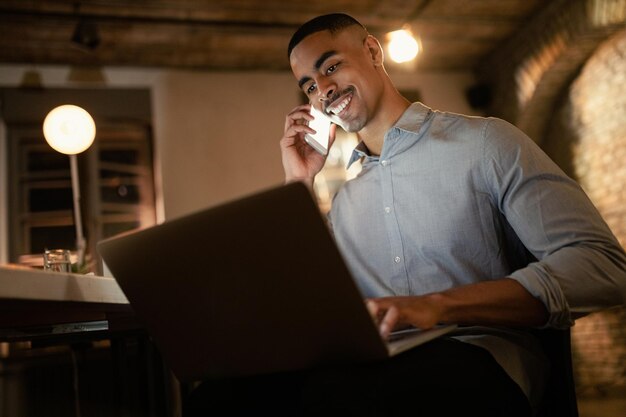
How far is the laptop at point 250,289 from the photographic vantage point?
781 mm

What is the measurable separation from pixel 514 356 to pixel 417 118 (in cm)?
64

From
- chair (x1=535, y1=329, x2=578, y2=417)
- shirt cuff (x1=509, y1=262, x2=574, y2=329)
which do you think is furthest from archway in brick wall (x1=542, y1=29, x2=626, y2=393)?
shirt cuff (x1=509, y1=262, x2=574, y2=329)

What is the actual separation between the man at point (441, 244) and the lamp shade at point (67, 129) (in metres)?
1.66

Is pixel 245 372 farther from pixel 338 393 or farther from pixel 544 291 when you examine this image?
pixel 544 291

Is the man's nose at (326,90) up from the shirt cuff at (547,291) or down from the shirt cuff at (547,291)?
up

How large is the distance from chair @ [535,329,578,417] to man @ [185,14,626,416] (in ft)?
0.08

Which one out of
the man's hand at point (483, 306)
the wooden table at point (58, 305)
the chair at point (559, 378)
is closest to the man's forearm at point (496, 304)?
the man's hand at point (483, 306)

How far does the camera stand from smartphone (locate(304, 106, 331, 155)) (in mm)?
1744

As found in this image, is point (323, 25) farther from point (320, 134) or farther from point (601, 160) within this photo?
point (601, 160)

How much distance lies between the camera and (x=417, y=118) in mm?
1464

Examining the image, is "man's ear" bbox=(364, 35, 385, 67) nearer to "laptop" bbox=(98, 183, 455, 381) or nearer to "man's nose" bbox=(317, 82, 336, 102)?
"man's nose" bbox=(317, 82, 336, 102)

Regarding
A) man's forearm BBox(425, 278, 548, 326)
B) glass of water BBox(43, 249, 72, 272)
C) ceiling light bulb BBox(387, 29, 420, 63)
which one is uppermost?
ceiling light bulb BBox(387, 29, 420, 63)

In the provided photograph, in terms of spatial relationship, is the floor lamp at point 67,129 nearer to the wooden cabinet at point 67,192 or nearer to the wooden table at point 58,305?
the wooden table at point 58,305

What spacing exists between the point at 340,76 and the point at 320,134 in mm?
204
